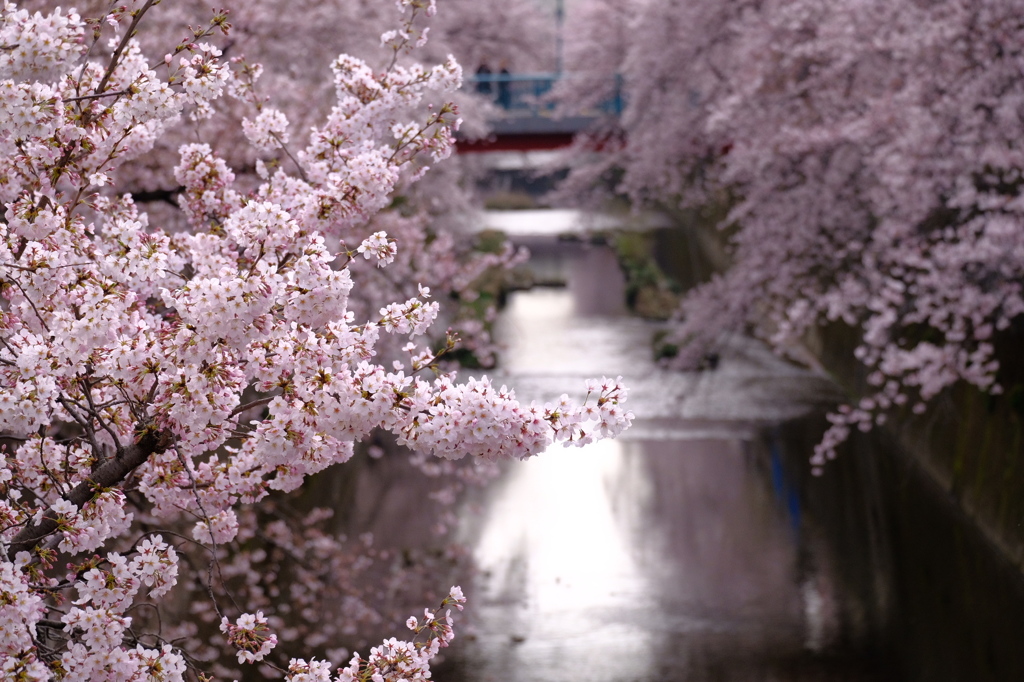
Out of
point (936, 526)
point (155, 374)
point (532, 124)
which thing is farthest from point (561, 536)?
point (532, 124)

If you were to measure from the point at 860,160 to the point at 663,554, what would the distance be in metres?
6.08

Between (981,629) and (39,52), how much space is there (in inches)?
389

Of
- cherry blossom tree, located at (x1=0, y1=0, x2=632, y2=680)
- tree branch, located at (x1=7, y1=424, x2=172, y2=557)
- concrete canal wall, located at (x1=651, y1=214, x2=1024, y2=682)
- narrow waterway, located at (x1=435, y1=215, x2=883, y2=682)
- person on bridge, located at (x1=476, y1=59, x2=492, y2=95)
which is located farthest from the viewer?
person on bridge, located at (x1=476, y1=59, x2=492, y2=95)

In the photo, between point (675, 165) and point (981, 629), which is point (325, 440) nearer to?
point (981, 629)

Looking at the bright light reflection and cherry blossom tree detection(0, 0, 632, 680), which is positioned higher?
cherry blossom tree detection(0, 0, 632, 680)

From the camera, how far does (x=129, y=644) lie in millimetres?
4062

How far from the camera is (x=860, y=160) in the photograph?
49.2 feet

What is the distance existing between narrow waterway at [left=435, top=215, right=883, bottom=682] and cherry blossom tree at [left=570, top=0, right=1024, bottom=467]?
1.34m

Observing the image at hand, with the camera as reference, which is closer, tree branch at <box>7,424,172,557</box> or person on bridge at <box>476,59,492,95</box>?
tree branch at <box>7,424,172,557</box>

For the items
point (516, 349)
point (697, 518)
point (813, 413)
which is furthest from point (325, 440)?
point (516, 349)

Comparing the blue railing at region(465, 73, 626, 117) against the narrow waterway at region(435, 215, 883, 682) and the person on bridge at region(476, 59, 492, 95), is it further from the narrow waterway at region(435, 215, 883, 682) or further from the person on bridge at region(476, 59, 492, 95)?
the narrow waterway at region(435, 215, 883, 682)

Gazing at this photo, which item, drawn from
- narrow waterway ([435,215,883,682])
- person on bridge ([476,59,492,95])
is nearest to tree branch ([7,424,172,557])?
narrow waterway ([435,215,883,682])

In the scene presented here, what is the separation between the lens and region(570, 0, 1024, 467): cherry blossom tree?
10445 mm

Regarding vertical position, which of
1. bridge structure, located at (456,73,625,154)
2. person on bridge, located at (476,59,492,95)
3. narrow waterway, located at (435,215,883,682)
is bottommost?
narrow waterway, located at (435,215,883,682)
